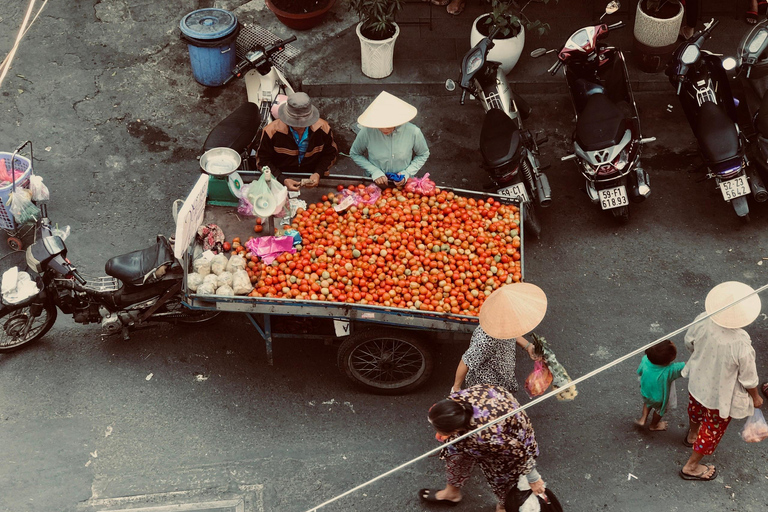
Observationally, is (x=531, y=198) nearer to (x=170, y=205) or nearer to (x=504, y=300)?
(x=504, y=300)

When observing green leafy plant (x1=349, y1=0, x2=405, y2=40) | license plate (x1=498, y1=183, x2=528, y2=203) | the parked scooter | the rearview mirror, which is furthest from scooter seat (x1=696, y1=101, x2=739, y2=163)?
the parked scooter

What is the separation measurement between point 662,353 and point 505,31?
4.50m

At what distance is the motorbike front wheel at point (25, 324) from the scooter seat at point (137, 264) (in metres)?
0.82

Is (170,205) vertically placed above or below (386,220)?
below

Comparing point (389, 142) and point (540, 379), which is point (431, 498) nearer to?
point (540, 379)

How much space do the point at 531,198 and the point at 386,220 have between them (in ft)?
6.49

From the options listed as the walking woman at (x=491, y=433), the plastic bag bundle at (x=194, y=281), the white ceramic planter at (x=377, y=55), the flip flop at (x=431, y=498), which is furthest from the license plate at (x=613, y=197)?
the plastic bag bundle at (x=194, y=281)

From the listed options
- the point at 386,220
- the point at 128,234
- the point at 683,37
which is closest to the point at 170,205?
the point at 128,234

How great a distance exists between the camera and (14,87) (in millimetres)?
9578

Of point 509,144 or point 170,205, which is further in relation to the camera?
point 170,205

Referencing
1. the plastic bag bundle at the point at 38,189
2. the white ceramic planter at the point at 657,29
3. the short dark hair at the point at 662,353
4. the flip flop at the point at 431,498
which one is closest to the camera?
the short dark hair at the point at 662,353

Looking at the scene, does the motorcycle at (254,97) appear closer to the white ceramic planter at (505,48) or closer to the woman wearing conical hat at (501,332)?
the white ceramic planter at (505,48)

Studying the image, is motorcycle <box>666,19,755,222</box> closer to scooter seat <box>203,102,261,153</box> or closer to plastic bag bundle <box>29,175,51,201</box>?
scooter seat <box>203,102,261,153</box>

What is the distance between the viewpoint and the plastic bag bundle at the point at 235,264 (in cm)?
616
